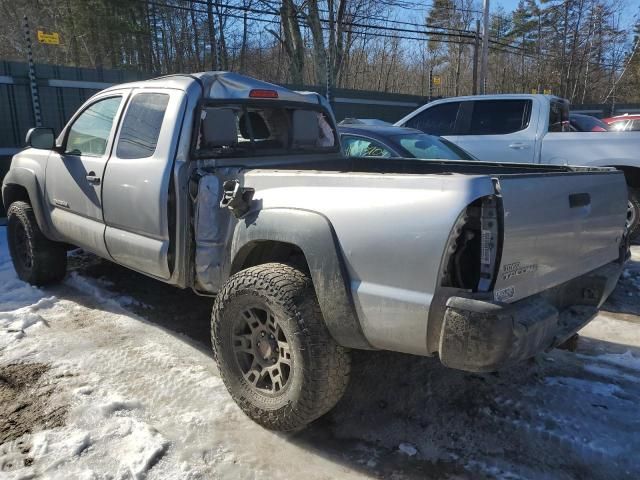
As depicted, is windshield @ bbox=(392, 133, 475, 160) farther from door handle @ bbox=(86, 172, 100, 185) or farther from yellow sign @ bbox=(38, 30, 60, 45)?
yellow sign @ bbox=(38, 30, 60, 45)

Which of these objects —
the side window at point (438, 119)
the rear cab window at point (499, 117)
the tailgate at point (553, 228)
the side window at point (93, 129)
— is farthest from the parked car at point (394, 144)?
the tailgate at point (553, 228)

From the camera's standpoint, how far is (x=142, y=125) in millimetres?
3814

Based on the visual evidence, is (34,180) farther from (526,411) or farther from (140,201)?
(526,411)

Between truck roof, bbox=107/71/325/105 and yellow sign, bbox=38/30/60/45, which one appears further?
yellow sign, bbox=38/30/60/45

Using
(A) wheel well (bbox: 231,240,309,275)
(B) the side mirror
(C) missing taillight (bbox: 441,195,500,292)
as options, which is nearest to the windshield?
(A) wheel well (bbox: 231,240,309,275)

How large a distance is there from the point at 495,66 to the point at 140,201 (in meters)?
46.6

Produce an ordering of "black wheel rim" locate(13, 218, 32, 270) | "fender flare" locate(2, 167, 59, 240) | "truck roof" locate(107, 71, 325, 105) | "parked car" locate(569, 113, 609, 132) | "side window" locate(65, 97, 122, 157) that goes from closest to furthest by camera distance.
A: "truck roof" locate(107, 71, 325, 105) < "side window" locate(65, 97, 122, 157) < "fender flare" locate(2, 167, 59, 240) < "black wheel rim" locate(13, 218, 32, 270) < "parked car" locate(569, 113, 609, 132)

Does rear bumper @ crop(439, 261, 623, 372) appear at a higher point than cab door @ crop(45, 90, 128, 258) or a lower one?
lower

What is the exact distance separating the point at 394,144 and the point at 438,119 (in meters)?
2.56

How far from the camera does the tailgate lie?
7.38 ft

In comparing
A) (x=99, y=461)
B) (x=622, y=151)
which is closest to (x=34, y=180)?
(x=99, y=461)

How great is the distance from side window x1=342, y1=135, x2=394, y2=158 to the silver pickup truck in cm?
166

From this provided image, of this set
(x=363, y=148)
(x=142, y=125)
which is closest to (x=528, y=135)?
(x=363, y=148)

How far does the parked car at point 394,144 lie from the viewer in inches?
241
